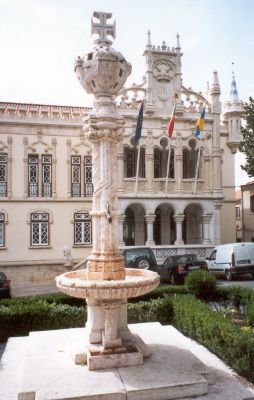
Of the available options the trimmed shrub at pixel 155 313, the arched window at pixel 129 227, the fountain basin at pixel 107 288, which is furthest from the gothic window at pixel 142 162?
the fountain basin at pixel 107 288

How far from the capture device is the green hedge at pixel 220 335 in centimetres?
654

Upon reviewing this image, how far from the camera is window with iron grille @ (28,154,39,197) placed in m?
24.2

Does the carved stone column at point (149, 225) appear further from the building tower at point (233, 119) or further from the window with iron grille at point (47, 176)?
the building tower at point (233, 119)

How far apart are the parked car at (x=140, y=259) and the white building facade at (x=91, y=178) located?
4290mm

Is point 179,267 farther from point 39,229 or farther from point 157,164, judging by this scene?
point 157,164

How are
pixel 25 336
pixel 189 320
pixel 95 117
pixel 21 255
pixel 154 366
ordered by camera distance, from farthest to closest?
pixel 21 255
pixel 25 336
pixel 189 320
pixel 95 117
pixel 154 366

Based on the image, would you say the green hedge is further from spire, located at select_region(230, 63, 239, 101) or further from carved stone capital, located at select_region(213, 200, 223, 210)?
spire, located at select_region(230, 63, 239, 101)

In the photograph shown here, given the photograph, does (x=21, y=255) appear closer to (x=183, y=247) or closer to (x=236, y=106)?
(x=183, y=247)

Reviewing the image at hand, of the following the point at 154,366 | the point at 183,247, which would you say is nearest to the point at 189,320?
the point at 154,366

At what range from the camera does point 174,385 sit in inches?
223

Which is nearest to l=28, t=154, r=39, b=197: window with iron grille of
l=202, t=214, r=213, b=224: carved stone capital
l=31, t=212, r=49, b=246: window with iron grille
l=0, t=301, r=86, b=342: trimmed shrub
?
l=31, t=212, r=49, b=246: window with iron grille

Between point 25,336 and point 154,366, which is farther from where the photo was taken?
point 25,336

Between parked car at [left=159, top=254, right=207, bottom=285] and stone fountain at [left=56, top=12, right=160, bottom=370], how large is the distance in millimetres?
11879

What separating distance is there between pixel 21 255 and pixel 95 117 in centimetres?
1832
